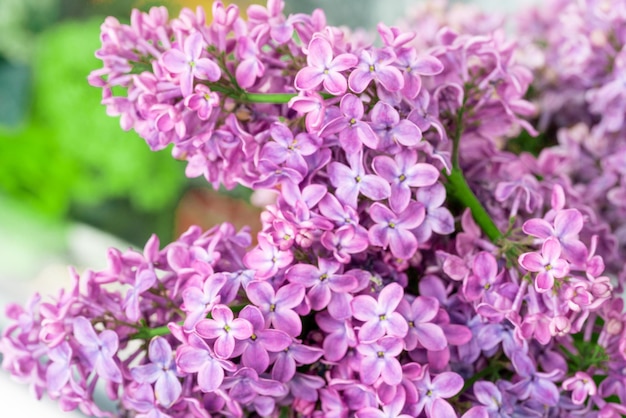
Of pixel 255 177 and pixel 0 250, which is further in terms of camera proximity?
pixel 0 250

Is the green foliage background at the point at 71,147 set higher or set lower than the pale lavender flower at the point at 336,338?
lower

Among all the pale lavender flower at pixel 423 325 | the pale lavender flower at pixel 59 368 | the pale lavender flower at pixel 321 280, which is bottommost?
the pale lavender flower at pixel 59 368

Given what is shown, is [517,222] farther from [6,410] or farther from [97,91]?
[97,91]

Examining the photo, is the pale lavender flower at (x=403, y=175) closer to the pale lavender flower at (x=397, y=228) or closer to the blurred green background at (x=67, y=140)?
the pale lavender flower at (x=397, y=228)

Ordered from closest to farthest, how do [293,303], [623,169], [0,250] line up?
1. [293,303]
2. [623,169]
3. [0,250]

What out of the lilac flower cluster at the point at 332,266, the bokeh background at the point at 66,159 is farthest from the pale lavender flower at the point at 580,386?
the bokeh background at the point at 66,159

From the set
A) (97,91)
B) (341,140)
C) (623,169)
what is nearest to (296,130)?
(341,140)
